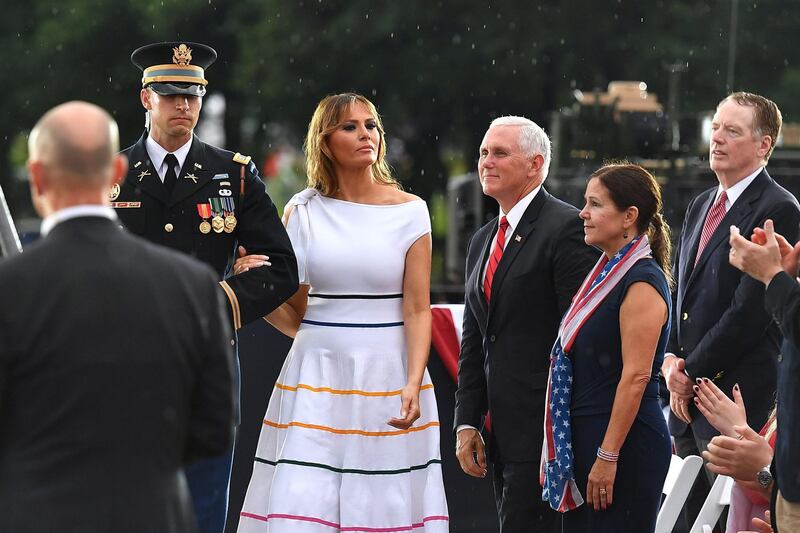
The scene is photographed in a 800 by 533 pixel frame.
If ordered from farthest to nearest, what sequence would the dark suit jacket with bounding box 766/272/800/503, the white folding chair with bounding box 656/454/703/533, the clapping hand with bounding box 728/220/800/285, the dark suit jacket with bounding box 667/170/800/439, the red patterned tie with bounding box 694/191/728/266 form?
the red patterned tie with bounding box 694/191/728/266 → the white folding chair with bounding box 656/454/703/533 → the dark suit jacket with bounding box 667/170/800/439 → the clapping hand with bounding box 728/220/800/285 → the dark suit jacket with bounding box 766/272/800/503

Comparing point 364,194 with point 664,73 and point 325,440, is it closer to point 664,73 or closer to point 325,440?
point 325,440

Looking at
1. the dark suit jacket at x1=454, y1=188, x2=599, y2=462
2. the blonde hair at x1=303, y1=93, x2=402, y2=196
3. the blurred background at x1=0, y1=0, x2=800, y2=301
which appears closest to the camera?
the dark suit jacket at x1=454, y1=188, x2=599, y2=462

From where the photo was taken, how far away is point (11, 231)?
386 cm

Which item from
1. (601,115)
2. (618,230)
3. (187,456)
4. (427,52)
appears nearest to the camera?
(187,456)

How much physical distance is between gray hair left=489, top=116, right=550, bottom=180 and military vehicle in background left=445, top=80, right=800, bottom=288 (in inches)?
249

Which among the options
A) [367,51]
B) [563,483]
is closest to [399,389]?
[563,483]

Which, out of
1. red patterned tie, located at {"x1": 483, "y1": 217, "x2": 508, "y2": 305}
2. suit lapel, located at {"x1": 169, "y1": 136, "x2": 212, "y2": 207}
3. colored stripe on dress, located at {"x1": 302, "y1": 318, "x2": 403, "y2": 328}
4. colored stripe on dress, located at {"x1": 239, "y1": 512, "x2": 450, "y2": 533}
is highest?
suit lapel, located at {"x1": 169, "y1": 136, "x2": 212, "y2": 207}

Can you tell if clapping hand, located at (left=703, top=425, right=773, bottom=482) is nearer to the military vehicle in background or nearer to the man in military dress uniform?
the man in military dress uniform

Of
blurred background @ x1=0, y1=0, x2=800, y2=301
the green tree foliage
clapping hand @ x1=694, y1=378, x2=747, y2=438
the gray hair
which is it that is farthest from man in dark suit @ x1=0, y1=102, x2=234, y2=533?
the green tree foliage

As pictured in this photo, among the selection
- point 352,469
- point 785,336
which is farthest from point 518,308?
point 785,336

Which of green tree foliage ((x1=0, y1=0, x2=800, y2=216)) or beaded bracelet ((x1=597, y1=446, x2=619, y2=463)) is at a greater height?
green tree foliage ((x1=0, y1=0, x2=800, y2=216))

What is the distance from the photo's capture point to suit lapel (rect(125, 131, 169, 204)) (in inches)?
196

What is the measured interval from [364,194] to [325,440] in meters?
0.90

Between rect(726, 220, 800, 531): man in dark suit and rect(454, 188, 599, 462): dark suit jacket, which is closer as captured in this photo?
rect(726, 220, 800, 531): man in dark suit
